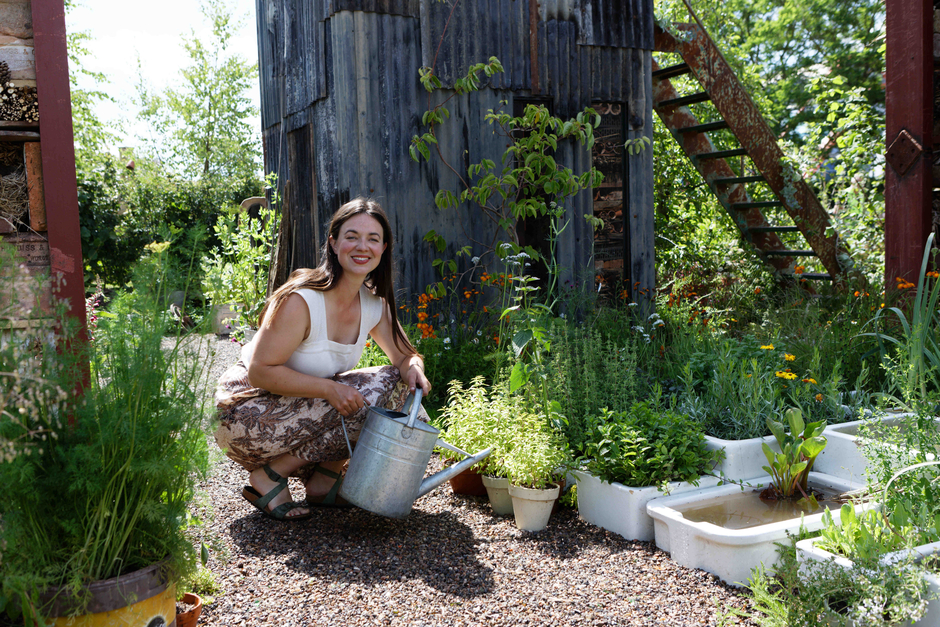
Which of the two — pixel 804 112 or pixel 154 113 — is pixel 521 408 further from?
pixel 154 113

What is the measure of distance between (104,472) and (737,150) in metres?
6.50

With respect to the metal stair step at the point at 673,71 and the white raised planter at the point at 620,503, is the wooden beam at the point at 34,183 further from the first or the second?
the metal stair step at the point at 673,71

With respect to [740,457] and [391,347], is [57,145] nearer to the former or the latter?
[391,347]

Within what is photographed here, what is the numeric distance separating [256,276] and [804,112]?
15032 mm

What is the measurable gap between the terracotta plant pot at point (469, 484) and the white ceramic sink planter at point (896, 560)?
4.74 ft

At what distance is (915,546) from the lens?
2100 millimetres

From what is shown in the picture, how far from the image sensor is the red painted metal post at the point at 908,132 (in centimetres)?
450

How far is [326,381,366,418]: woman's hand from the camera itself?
2697 mm

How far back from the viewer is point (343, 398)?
270 cm

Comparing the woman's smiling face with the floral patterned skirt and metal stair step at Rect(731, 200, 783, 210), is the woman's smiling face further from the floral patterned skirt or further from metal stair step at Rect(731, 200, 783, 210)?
metal stair step at Rect(731, 200, 783, 210)

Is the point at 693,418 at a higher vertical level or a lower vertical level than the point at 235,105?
lower

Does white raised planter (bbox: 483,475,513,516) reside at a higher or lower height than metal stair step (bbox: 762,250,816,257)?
lower

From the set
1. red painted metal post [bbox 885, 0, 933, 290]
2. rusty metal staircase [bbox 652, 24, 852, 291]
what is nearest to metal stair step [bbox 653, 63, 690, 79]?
rusty metal staircase [bbox 652, 24, 852, 291]

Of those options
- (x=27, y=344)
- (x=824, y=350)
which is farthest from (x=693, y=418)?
(x=27, y=344)
